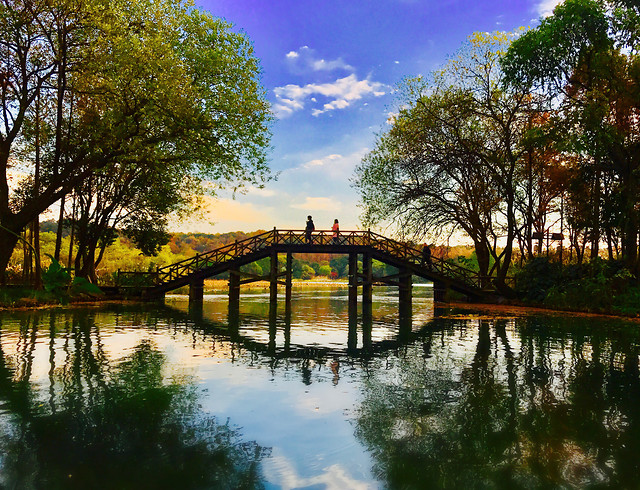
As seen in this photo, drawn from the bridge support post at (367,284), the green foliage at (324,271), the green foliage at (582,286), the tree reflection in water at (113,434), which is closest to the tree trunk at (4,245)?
the tree reflection in water at (113,434)

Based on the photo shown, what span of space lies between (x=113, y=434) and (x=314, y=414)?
8.52 feet

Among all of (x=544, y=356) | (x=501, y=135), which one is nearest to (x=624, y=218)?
(x=501, y=135)

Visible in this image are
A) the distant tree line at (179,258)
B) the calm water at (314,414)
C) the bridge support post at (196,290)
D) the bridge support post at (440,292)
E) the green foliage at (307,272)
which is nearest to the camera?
the calm water at (314,414)

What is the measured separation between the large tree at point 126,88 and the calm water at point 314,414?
11006mm

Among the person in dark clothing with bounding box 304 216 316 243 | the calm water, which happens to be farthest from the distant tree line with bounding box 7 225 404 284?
the calm water

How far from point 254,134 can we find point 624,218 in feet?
63.1

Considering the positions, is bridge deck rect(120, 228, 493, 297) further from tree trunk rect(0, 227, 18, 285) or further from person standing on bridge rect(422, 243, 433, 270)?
tree trunk rect(0, 227, 18, 285)

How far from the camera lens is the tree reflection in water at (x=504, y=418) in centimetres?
459

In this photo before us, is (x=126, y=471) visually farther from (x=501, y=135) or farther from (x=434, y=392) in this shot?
(x=501, y=135)

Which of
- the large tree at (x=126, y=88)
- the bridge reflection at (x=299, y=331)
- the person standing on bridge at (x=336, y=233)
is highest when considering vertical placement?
the large tree at (x=126, y=88)

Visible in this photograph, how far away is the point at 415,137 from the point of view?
29.2 m

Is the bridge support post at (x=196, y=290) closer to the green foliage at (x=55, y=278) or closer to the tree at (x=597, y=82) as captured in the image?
the green foliage at (x=55, y=278)

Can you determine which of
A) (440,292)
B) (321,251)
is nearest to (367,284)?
(321,251)

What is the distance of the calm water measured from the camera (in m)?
4.55
